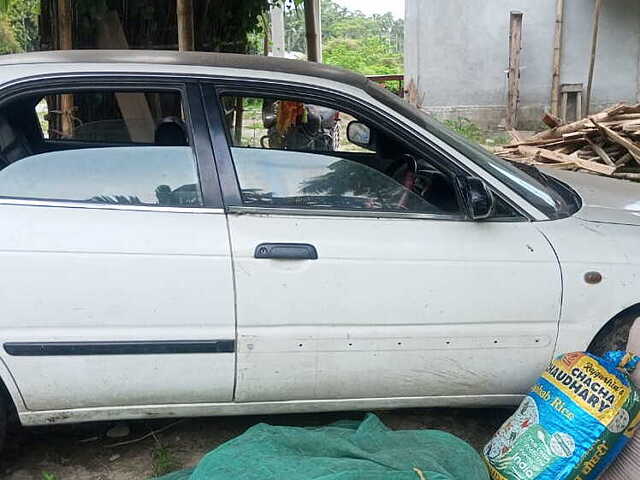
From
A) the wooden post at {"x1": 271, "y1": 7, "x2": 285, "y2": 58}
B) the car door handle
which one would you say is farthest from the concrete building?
the car door handle

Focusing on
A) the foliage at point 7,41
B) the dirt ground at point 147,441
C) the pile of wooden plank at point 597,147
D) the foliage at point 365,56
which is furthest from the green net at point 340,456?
the foliage at point 365,56

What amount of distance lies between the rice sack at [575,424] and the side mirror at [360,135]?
1.48 m

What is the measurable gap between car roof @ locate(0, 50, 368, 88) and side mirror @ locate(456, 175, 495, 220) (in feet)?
2.22

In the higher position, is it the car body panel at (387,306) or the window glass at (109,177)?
the window glass at (109,177)

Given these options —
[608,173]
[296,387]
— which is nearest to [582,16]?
[608,173]

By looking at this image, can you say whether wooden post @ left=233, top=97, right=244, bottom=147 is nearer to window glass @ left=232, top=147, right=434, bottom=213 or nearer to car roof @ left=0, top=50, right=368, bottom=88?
window glass @ left=232, top=147, right=434, bottom=213

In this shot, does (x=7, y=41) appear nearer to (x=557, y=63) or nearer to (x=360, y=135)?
(x=557, y=63)

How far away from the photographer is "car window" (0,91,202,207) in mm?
2646

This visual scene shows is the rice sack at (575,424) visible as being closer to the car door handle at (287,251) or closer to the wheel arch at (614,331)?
the wheel arch at (614,331)

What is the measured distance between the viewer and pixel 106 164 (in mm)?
2740

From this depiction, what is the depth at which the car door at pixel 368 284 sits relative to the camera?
263 centimetres

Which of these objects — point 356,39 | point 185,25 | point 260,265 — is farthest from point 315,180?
point 356,39

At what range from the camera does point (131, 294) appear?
8.36ft

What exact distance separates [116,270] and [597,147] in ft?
20.0
